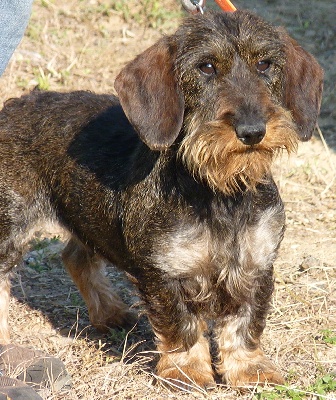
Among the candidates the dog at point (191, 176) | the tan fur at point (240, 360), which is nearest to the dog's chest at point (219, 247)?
the dog at point (191, 176)

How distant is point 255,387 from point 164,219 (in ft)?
3.57

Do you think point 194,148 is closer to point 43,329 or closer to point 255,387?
point 255,387

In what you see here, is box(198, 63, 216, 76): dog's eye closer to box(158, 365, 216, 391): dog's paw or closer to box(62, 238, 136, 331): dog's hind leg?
box(158, 365, 216, 391): dog's paw

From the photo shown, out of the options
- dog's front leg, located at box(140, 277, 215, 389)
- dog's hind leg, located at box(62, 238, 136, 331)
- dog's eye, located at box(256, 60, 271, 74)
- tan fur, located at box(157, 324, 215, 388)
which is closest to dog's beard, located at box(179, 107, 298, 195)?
dog's eye, located at box(256, 60, 271, 74)

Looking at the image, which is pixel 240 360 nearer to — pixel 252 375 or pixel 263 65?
pixel 252 375

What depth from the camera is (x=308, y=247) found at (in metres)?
6.55

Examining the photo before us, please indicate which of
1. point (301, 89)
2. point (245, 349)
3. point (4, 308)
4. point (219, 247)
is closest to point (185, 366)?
point (245, 349)

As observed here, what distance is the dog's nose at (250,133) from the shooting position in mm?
3814

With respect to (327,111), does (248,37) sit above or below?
above

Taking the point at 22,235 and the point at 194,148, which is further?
the point at 22,235

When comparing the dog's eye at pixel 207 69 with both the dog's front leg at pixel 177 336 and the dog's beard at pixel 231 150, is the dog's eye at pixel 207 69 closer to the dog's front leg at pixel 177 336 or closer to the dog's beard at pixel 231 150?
the dog's beard at pixel 231 150

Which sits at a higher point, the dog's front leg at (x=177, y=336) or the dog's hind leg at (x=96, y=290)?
the dog's front leg at (x=177, y=336)

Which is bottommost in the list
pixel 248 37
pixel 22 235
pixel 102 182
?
pixel 22 235

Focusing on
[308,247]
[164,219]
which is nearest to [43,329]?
[164,219]
